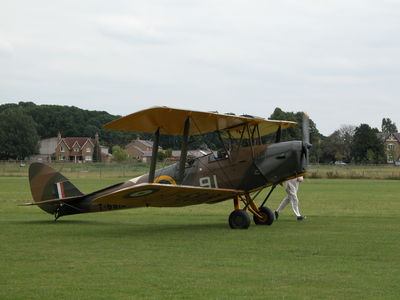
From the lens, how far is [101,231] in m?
13.7

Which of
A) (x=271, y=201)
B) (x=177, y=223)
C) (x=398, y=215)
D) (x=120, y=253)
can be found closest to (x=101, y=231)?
(x=177, y=223)

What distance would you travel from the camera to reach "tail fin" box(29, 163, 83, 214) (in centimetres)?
1572

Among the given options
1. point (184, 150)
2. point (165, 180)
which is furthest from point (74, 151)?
point (184, 150)

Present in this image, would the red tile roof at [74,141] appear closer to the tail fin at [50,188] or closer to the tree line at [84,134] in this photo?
the tree line at [84,134]

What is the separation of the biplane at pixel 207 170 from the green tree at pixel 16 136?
107 m

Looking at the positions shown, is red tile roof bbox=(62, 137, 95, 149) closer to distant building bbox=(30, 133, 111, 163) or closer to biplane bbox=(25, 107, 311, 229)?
distant building bbox=(30, 133, 111, 163)

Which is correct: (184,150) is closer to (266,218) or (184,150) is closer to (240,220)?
(240,220)

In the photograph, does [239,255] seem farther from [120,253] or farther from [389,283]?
[389,283]

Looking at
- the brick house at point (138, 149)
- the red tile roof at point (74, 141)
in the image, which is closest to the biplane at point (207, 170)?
the brick house at point (138, 149)

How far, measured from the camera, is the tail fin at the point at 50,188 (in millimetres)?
15719

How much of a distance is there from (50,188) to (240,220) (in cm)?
509

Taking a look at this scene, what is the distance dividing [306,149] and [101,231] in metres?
4.91

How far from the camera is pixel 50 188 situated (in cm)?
1577

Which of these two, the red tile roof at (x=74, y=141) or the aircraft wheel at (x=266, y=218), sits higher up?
the red tile roof at (x=74, y=141)
